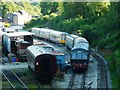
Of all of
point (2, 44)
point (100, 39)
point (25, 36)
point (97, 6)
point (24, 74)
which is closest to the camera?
point (24, 74)

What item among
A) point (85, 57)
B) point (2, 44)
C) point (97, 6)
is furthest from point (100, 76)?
point (97, 6)

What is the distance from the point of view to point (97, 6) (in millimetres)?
60500

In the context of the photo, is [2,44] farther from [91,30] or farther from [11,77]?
[11,77]

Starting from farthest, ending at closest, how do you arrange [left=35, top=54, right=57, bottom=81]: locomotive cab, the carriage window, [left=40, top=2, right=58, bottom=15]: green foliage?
1. [left=40, top=2, right=58, bottom=15]: green foliage
2. the carriage window
3. [left=35, top=54, right=57, bottom=81]: locomotive cab

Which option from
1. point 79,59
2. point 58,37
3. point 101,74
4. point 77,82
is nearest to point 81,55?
point 79,59

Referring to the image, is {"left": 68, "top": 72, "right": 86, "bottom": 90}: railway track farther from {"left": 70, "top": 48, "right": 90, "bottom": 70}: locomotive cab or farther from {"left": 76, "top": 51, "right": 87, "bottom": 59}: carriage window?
{"left": 76, "top": 51, "right": 87, "bottom": 59}: carriage window

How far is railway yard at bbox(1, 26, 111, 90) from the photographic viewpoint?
23.2 m

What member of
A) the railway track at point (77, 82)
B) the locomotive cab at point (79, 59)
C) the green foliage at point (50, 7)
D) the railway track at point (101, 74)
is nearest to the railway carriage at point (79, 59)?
the locomotive cab at point (79, 59)

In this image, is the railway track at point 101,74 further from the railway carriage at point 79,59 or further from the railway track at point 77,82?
the railway carriage at point 79,59

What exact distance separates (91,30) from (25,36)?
514 inches

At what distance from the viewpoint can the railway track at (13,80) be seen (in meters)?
22.6

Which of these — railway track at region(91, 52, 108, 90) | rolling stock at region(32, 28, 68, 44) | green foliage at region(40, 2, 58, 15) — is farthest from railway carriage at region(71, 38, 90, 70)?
green foliage at region(40, 2, 58, 15)

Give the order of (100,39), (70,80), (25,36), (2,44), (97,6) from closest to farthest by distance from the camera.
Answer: (70,80), (25,36), (2,44), (100,39), (97,6)

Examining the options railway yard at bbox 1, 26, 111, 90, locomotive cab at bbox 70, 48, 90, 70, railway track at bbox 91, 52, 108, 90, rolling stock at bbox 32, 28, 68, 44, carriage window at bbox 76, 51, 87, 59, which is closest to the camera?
railway yard at bbox 1, 26, 111, 90
